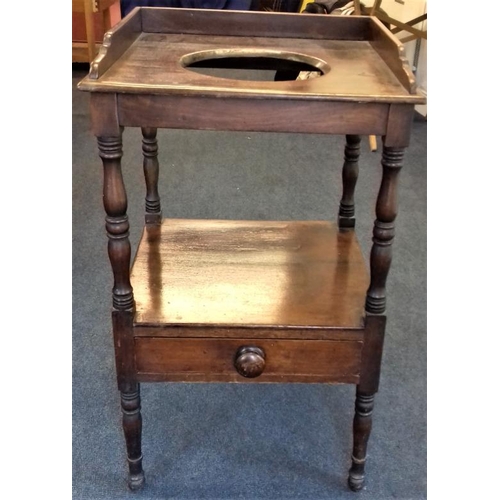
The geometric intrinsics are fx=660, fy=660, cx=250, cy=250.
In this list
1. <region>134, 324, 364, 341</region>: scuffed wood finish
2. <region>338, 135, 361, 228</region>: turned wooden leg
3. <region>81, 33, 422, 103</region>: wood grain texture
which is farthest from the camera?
<region>338, 135, 361, 228</region>: turned wooden leg

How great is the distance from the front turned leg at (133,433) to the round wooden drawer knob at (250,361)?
0.21 m

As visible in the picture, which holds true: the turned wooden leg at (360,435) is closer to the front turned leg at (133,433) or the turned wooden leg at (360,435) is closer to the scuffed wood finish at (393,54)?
the front turned leg at (133,433)

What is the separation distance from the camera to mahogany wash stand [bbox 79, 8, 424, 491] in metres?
0.98

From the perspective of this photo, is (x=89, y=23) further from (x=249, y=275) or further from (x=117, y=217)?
(x=117, y=217)

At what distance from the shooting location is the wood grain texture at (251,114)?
0.98m

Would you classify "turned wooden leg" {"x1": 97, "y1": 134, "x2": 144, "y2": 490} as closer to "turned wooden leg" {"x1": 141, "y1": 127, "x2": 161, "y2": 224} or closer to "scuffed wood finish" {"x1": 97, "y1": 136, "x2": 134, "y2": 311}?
"scuffed wood finish" {"x1": 97, "y1": 136, "x2": 134, "y2": 311}

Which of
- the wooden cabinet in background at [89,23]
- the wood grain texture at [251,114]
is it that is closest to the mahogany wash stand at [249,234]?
the wood grain texture at [251,114]

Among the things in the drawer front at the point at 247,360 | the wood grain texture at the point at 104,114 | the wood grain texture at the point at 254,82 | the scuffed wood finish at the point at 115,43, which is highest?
the scuffed wood finish at the point at 115,43

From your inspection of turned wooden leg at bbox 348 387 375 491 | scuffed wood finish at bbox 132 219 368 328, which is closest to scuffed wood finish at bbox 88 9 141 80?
scuffed wood finish at bbox 132 219 368 328

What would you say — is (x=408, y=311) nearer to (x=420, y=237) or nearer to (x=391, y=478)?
(x=420, y=237)

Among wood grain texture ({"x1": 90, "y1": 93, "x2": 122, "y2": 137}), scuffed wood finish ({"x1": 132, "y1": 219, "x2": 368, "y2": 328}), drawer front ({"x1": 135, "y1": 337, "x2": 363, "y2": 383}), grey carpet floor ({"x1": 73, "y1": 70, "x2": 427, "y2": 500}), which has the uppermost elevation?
wood grain texture ({"x1": 90, "y1": 93, "x2": 122, "y2": 137})

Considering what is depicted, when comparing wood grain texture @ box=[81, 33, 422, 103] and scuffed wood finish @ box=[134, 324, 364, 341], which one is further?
scuffed wood finish @ box=[134, 324, 364, 341]

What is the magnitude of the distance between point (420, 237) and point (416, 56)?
154 cm

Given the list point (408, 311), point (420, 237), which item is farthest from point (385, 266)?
point (420, 237)
